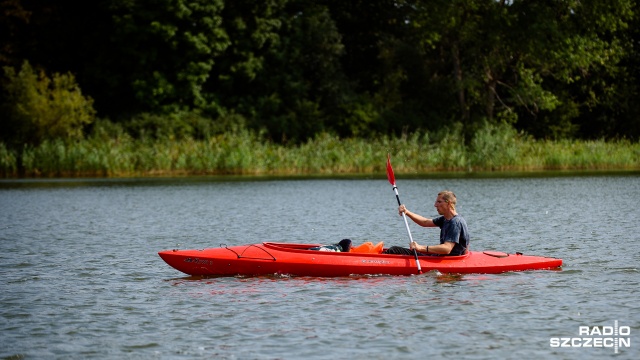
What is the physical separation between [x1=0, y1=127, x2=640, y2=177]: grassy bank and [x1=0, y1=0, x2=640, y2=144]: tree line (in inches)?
199

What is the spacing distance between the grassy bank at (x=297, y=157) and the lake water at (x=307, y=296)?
1449 cm

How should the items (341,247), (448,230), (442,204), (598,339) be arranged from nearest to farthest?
(598,339) → (442,204) → (448,230) → (341,247)

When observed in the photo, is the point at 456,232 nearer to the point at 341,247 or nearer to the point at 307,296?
the point at 341,247

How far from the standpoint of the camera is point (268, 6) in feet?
158

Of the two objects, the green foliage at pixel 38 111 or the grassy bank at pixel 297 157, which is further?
the green foliage at pixel 38 111

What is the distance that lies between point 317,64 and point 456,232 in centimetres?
3672

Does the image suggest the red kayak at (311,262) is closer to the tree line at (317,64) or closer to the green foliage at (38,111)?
A: the green foliage at (38,111)

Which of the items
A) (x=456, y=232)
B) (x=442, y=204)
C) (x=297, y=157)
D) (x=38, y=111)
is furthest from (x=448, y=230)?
(x=38, y=111)

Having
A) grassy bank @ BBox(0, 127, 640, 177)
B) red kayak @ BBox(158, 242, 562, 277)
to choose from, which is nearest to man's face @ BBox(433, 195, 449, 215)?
red kayak @ BBox(158, 242, 562, 277)

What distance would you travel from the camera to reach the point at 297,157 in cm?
4028

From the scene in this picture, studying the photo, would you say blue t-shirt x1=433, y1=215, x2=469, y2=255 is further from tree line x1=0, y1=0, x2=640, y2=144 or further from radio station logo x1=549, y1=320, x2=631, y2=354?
tree line x1=0, y1=0, x2=640, y2=144

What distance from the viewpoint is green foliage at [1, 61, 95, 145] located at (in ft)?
139

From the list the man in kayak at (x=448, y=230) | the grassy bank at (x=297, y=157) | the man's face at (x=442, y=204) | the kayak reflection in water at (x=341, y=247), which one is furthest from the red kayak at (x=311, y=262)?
the grassy bank at (x=297, y=157)

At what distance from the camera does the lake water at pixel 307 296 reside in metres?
Answer: 9.55
